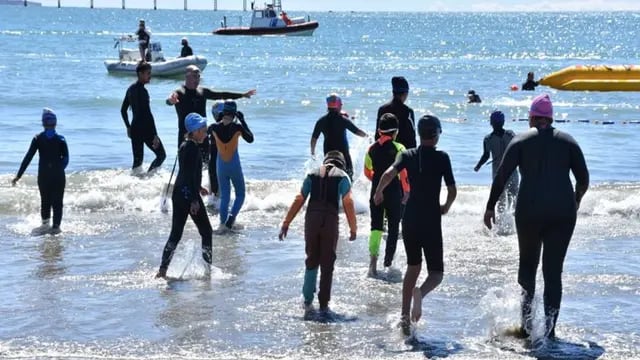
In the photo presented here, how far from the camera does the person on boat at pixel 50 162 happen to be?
11812 mm

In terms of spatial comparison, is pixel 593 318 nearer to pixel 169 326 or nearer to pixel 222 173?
pixel 169 326

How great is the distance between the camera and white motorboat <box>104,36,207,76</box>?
42.7m

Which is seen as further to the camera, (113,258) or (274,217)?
(274,217)

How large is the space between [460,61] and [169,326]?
204 ft

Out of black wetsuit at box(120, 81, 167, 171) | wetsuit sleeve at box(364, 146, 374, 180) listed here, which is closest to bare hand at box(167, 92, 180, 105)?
black wetsuit at box(120, 81, 167, 171)

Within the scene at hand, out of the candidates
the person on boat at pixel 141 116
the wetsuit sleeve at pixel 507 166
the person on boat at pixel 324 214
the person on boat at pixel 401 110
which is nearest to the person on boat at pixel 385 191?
the person on boat at pixel 324 214

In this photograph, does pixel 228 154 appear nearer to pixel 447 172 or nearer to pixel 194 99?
pixel 194 99

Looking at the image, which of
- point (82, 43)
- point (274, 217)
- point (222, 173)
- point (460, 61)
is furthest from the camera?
point (82, 43)

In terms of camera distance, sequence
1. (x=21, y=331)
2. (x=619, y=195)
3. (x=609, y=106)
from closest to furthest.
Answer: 1. (x=21, y=331)
2. (x=619, y=195)
3. (x=609, y=106)

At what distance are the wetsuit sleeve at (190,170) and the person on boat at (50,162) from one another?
2.55m

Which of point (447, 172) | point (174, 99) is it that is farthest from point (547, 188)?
point (174, 99)

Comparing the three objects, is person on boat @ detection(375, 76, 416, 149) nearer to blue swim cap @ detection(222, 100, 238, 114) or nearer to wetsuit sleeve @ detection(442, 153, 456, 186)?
blue swim cap @ detection(222, 100, 238, 114)

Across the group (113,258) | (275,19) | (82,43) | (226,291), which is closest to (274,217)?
(113,258)

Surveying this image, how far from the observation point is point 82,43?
8875cm
